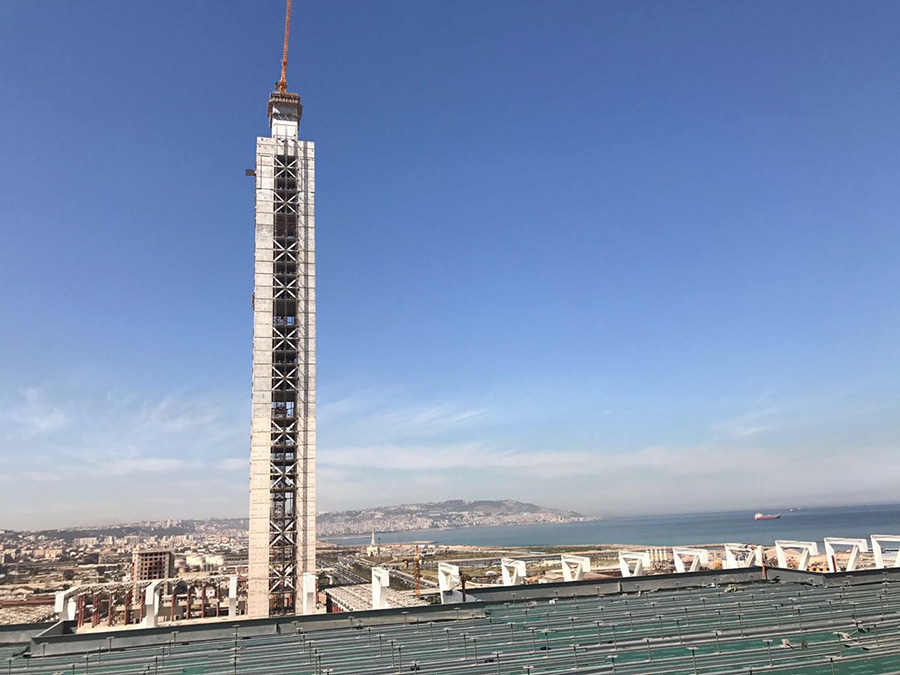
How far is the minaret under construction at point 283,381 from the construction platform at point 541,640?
31134 mm

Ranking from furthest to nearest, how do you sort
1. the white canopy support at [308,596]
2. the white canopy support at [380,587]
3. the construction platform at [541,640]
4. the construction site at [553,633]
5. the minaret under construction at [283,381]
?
the minaret under construction at [283,381], the white canopy support at [380,587], the white canopy support at [308,596], the construction site at [553,633], the construction platform at [541,640]

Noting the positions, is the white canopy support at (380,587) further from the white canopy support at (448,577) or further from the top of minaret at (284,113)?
the top of minaret at (284,113)

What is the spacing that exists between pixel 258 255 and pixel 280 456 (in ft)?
54.7

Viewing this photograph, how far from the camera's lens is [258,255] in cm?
5269

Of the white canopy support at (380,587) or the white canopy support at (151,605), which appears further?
the white canopy support at (151,605)

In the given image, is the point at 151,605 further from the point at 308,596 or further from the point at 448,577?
the point at 448,577

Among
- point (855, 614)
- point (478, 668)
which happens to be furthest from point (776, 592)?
point (478, 668)

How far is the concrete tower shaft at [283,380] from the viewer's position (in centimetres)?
4900

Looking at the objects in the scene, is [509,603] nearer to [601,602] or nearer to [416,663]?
[601,602]

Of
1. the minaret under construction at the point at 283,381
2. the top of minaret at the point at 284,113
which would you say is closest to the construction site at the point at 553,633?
the minaret under construction at the point at 283,381

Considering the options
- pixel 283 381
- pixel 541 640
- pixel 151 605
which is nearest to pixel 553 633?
pixel 541 640

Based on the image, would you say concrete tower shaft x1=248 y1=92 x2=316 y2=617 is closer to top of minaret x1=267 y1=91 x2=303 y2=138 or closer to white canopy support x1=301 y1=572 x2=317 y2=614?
top of minaret x1=267 y1=91 x2=303 y2=138

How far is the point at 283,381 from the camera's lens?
A: 51.0 metres

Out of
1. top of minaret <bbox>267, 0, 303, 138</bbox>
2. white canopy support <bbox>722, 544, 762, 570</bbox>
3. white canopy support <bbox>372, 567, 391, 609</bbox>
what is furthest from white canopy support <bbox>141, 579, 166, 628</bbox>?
top of minaret <bbox>267, 0, 303, 138</bbox>
